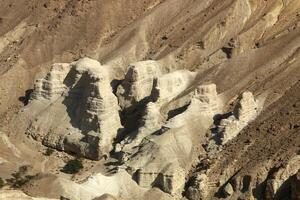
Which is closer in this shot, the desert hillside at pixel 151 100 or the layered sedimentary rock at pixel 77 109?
the desert hillside at pixel 151 100

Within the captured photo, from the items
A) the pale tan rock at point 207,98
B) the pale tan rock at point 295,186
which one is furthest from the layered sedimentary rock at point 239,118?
the pale tan rock at point 295,186

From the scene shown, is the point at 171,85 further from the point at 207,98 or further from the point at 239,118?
the point at 239,118

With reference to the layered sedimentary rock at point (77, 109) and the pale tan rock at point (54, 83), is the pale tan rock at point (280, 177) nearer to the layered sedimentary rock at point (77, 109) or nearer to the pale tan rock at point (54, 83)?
the layered sedimentary rock at point (77, 109)

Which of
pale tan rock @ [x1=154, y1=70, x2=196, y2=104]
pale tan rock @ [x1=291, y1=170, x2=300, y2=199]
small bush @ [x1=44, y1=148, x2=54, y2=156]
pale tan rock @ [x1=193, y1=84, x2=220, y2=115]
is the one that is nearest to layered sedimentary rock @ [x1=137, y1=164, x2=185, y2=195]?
pale tan rock @ [x1=193, y1=84, x2=220, y2=115]

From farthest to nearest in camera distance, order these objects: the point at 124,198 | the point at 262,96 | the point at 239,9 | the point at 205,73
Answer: the point at 239,9
the point at 205,73
the point at 262,96
the point at 124,198

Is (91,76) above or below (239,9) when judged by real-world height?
below

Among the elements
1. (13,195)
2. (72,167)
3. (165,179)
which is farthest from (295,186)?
(72,167)

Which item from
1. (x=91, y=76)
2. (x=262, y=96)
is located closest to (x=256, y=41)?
(x=262, y=96)

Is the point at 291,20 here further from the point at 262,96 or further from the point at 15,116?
the point at 15,116
